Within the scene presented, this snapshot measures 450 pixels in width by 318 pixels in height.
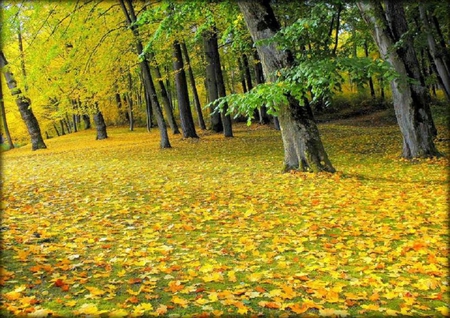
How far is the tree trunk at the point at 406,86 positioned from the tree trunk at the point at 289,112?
313cm

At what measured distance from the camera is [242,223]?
5.92 meters

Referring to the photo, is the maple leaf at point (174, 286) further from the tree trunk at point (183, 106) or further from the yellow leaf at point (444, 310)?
the tree trunk at point (183, 106)

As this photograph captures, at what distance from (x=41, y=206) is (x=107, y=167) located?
15.5 ft

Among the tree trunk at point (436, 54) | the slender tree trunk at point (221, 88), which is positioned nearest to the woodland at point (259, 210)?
the tree trunk at point (436, 54)

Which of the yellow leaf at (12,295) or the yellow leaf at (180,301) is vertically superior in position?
the yellow leaf at (12,295)

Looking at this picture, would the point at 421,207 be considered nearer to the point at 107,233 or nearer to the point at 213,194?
the point at 213,194

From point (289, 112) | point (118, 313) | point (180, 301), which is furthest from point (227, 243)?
point (289, 112)

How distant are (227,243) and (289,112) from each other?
16.0 feet

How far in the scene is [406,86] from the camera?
10383mm

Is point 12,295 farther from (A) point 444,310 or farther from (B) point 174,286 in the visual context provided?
(A) point 444,310

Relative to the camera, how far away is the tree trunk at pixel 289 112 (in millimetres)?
8969

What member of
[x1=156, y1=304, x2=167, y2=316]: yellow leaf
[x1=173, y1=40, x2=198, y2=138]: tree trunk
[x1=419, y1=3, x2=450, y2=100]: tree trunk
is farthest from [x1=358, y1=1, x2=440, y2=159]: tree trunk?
[x1=173, y1=40, x2=198, y2=138]: tree trunk

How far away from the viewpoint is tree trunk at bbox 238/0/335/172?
353 inches

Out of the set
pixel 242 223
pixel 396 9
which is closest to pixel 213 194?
pixel 242 223
